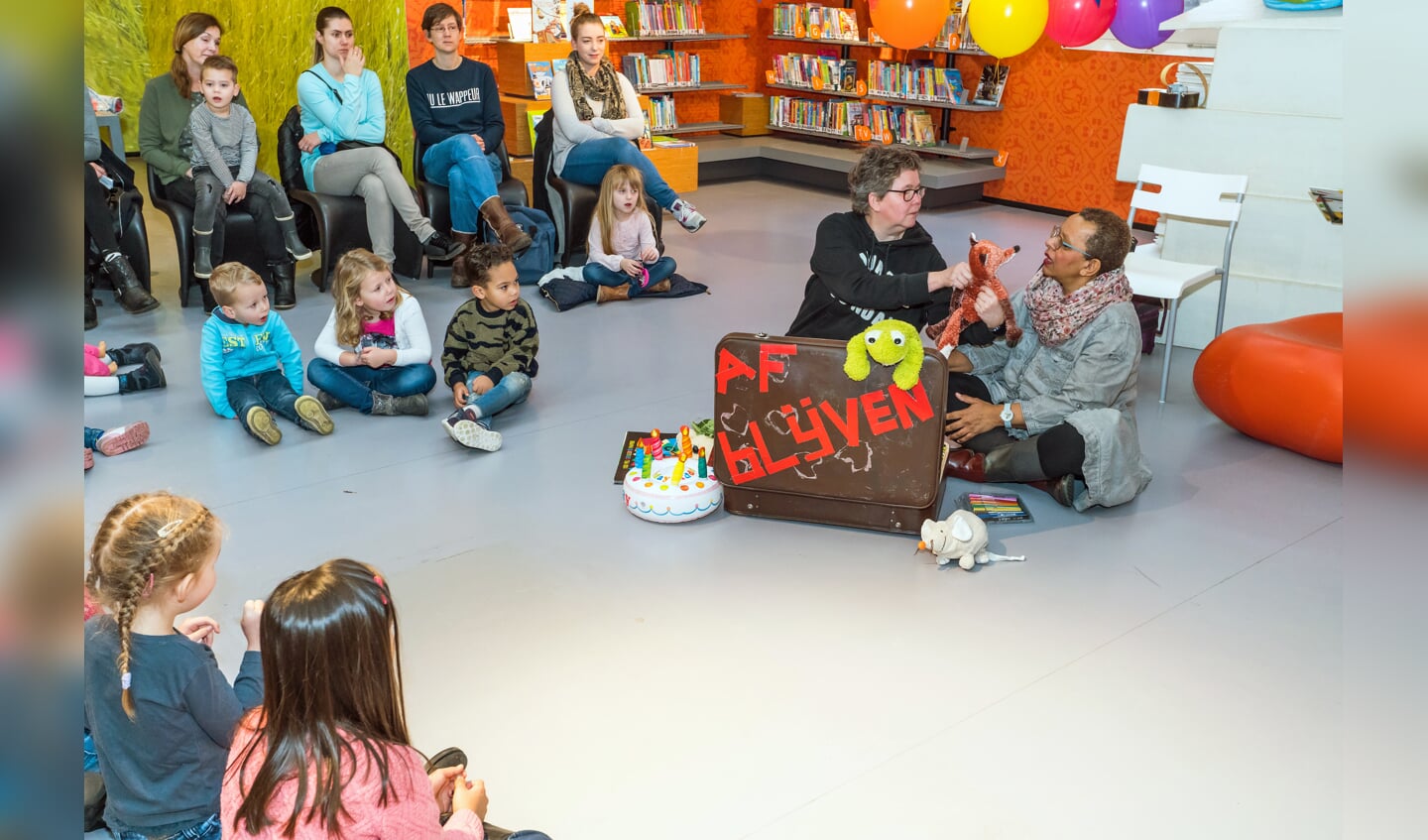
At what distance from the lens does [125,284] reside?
540 centimetres

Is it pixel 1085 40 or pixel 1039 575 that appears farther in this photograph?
pixel 1085 40

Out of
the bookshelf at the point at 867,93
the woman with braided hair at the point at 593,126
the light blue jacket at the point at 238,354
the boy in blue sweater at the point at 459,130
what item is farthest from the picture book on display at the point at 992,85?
the light blue jacket at the point at 238,354

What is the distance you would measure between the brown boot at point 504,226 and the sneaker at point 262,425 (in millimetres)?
2167

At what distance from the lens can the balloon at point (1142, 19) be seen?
6539mm

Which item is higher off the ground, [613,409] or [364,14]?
[364,14]

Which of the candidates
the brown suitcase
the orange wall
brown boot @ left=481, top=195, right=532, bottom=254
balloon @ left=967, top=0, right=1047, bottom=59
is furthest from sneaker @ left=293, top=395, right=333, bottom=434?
balloon @ left=967, top=0, right=1047, bottom=59

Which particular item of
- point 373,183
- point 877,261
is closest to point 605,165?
point 373,183

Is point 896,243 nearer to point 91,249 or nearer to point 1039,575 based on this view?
A: point 1039,575

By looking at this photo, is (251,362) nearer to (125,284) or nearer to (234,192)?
(125,284)

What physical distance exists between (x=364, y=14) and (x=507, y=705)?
5.49m

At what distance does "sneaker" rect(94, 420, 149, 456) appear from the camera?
391 centimetres
